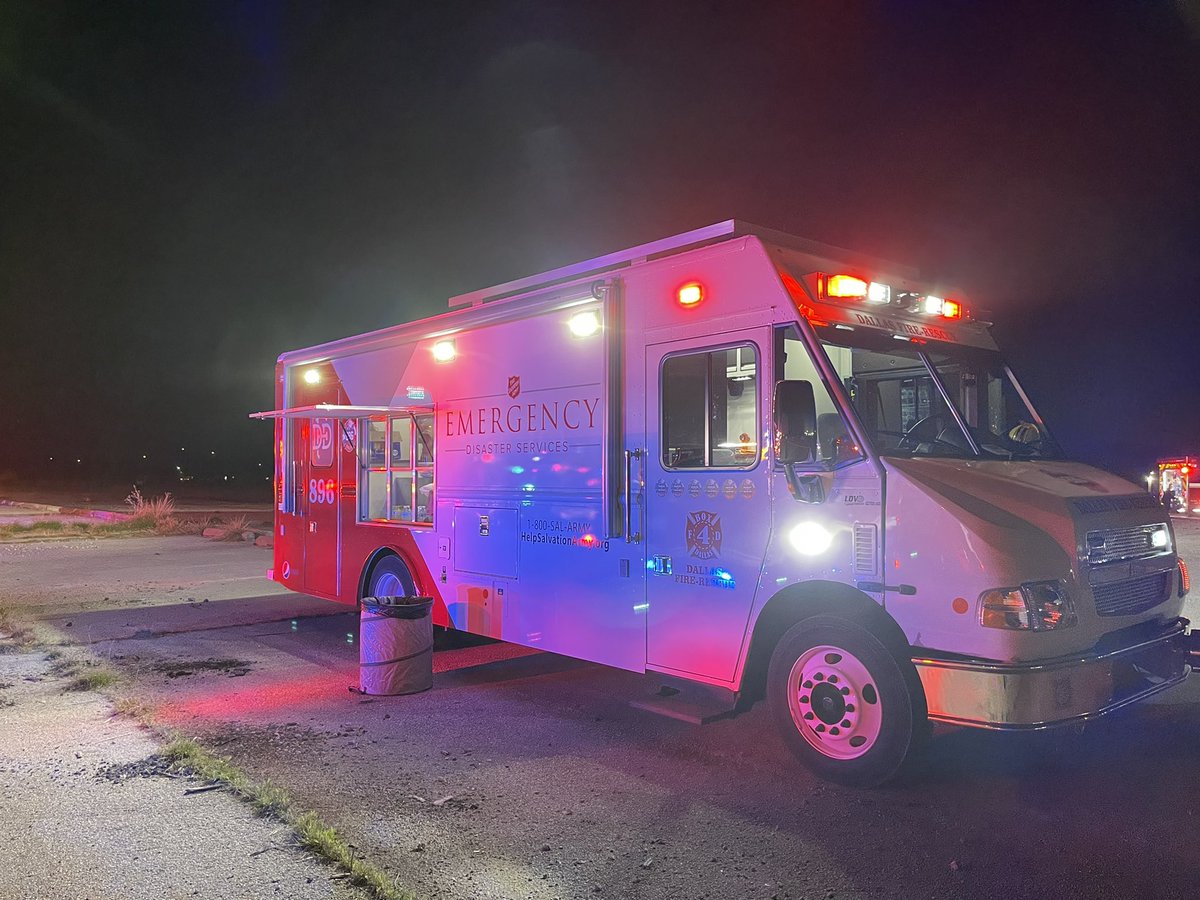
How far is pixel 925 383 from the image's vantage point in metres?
5.60

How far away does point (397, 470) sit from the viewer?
8242 millimetres

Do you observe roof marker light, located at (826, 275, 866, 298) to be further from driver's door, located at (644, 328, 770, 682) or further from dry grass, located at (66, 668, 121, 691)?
dry grass, located at (66, 668, 121, 691)

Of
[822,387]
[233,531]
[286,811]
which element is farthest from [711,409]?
[233,531]

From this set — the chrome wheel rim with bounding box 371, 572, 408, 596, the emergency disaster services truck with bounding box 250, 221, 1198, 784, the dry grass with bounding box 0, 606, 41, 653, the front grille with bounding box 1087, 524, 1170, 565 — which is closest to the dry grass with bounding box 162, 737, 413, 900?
the emergency disaster services truck with bounding box 250, 221, 1198, 784

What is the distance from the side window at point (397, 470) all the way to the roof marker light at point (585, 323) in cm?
204

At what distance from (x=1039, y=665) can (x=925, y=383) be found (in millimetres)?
1986

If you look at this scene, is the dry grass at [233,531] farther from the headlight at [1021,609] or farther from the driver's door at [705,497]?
the headlight at [1021,609]

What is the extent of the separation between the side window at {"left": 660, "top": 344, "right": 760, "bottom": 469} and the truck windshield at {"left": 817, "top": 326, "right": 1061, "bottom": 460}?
1.73 ft

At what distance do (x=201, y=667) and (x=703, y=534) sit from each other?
16.1ft

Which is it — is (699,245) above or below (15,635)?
above

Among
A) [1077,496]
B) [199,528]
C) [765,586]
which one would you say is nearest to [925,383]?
[1077,496]

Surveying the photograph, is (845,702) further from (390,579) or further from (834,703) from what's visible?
(390,579)

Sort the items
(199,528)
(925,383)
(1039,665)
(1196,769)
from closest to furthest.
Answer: (1039,665) < (1196,769) < (925,383) < (199,528)

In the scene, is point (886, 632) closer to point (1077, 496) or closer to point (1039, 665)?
point (1039, 665)
